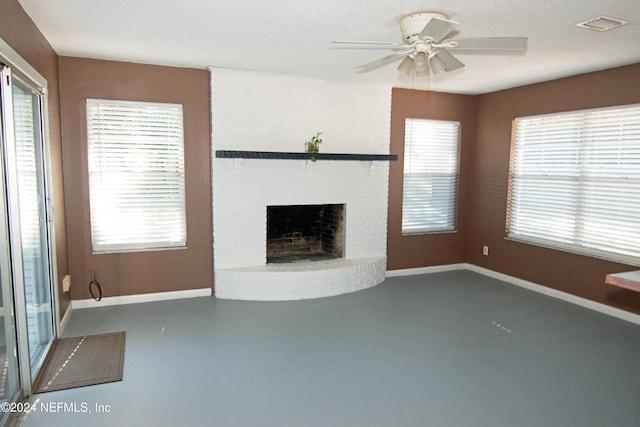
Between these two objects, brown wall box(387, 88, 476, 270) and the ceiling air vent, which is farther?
brown wall box(387, 88, 476, 270)

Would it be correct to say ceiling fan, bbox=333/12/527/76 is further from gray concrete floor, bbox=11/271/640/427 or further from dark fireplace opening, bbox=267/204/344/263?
dark fireplace opening, bbox=267/204/344/263

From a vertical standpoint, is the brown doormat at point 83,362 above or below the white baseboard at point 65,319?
below

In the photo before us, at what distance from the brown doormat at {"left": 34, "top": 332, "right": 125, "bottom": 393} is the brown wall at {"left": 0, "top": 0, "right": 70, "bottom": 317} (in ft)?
1.66

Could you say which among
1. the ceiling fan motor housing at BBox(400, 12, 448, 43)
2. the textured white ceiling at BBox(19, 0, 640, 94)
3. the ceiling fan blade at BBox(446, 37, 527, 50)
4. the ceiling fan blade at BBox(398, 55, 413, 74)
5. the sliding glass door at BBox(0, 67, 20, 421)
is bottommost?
the sliding glass door at BBox(0, 67, 20, 421)

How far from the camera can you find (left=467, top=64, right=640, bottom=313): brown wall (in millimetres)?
4188

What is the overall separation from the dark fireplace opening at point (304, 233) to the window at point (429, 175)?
97cm

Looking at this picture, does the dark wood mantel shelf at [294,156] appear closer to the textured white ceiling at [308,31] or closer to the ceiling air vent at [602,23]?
the textured white ceiling at [308,31]

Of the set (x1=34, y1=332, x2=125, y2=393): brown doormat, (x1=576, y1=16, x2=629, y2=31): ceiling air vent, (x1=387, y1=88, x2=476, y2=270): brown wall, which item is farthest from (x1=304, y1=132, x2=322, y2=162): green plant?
(x1=576, y1=16, x2=629, y2=31): ceiling air vent

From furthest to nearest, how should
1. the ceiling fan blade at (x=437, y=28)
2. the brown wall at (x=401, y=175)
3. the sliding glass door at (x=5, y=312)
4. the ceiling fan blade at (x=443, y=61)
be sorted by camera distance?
the brown wall at (x=401, y=175) → the ceiling fan blade at (x=443, y=61) → the sliding glass door at (x=5, y=312) → the ceiling fan blade at (x=437, y=28)

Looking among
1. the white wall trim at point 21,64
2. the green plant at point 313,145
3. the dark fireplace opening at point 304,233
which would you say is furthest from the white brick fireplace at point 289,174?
the white wall trim at point 21,64

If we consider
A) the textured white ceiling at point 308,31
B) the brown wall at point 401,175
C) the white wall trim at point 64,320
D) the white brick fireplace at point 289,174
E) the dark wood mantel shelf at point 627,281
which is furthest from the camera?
the brown wall at point 401,175

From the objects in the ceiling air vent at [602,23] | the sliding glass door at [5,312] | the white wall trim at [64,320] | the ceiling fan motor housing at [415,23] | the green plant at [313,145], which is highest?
the ceiling air vent at [602,23]

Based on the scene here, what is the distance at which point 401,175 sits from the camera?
5.53 m

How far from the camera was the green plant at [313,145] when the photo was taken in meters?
4.76
